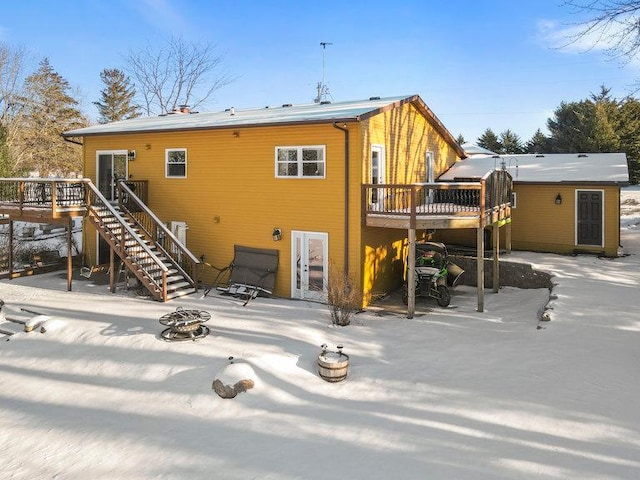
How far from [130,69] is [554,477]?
41039mm

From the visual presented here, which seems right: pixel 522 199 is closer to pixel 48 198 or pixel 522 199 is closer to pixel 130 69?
pixel 48 198

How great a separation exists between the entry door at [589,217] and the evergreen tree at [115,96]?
45.9 m

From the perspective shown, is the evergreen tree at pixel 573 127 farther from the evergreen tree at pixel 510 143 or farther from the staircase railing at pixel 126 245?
the staircase railing at pixel 126 245

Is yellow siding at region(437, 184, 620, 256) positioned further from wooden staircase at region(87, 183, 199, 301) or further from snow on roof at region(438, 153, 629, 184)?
wooden staircase at region(87, 183, 199, 301)

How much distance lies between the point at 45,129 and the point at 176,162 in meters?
27.6

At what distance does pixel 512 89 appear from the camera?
2736 cm

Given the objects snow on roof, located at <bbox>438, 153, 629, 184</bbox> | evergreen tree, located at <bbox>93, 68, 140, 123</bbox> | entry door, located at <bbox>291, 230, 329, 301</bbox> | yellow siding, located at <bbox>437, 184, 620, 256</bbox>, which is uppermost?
evergreen tree, located at <bbox>93, 68, 140, 123</bbox>

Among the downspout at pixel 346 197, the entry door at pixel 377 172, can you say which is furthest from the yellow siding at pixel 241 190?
the entry door at pixel 377 172

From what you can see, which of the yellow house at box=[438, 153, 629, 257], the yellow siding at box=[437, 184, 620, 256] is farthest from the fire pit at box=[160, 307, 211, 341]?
the yellow siding at box=[437, 184, 620, 256]

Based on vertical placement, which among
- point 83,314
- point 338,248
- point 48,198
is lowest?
point 83,314

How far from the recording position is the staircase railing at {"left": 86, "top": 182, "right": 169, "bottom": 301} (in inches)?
507

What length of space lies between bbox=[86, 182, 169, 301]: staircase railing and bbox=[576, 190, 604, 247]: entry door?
47.0 feet

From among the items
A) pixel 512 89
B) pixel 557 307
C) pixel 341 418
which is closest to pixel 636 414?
pixel 341 418

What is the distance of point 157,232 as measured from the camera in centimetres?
1490
